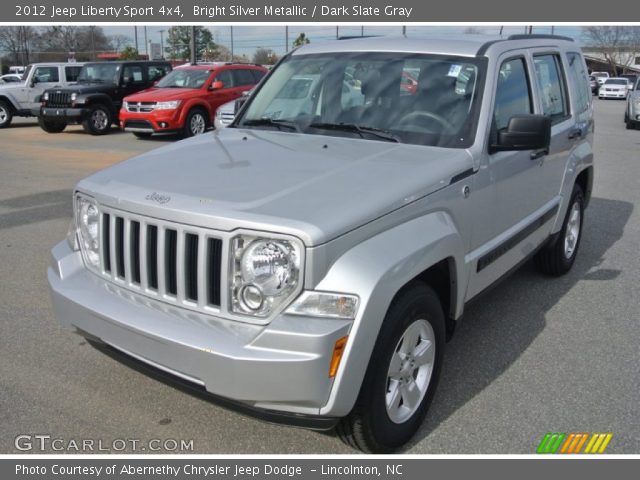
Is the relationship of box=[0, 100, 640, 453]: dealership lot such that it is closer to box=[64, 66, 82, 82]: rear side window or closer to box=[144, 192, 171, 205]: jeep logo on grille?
box=[144, 192, 171, 205]: jeep logo on grille

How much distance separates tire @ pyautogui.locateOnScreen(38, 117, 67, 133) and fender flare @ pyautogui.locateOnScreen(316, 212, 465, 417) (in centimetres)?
1659

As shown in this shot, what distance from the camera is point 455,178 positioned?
3.28 m

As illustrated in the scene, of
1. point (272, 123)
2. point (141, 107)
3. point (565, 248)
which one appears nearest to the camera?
point (272, 123)

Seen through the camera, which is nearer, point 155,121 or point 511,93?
point 511,93

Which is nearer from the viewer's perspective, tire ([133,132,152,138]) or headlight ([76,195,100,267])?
headlight ([76,195,100,267])

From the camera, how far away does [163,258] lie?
275 centimetres

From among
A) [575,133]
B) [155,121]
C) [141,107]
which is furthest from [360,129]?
[141,107]

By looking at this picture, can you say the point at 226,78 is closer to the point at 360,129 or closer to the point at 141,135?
the point at 141,135

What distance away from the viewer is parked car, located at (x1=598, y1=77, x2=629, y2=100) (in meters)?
37.0

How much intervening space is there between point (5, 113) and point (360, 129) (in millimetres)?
18644

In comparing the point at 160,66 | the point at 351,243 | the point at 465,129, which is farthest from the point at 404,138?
the point at 160,66

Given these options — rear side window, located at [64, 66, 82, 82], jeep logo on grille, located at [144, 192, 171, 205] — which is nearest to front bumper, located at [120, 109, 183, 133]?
rear side window, located at [64, 66, 82, 82]

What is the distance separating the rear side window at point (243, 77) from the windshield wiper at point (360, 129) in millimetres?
12975

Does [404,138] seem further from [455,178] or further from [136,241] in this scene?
[136,241]
